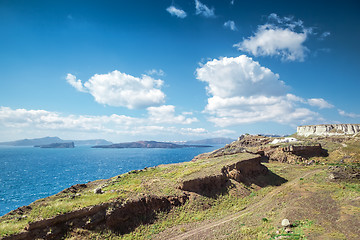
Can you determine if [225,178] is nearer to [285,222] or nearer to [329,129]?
[285,222]

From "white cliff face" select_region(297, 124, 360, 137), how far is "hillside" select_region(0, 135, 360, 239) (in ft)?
352

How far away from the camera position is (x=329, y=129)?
12975 centimetres

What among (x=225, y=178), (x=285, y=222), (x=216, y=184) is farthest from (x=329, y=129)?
(x=285, y=222)

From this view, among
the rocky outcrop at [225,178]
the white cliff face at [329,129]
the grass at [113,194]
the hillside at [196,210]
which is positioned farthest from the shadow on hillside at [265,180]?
the white cliff face at [329,129]

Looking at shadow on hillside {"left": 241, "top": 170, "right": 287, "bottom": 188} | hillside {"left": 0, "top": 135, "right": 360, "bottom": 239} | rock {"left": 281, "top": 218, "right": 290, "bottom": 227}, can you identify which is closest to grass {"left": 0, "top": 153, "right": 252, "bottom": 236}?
hillside {"left": 0, "top": 135, "right": 360, "bottom": 239}

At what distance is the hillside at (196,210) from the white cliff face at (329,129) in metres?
107

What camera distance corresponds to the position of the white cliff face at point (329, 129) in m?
119

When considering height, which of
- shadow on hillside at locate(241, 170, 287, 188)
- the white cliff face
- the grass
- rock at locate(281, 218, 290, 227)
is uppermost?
the white cliff face

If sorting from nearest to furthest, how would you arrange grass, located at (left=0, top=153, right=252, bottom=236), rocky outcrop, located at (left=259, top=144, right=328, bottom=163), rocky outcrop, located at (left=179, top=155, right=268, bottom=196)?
grass, located at (left=0, top=153, right=252, bottom=236) → rocky outcrop, located at (left=179, top=155, right=268, bottom=196) → rocky outcrop, located at (left=259, top=144, right=328, bottom=163)

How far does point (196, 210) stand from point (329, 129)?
147 metres

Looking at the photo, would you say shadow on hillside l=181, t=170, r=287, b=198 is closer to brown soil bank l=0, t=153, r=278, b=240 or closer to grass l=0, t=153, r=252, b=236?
brown soil bank l=0, t=153, r=278, b=240

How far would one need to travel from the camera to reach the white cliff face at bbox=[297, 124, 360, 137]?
11944cm

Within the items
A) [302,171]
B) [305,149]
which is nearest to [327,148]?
[305,149]

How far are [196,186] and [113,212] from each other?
46.1 feet
